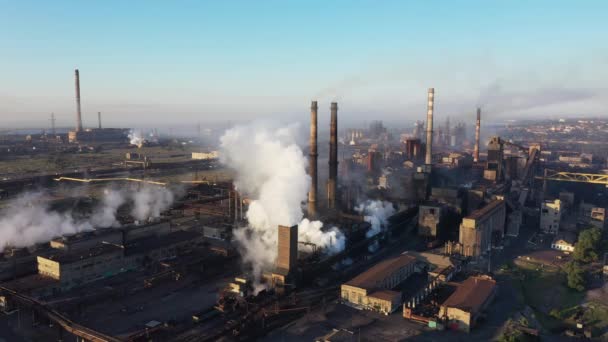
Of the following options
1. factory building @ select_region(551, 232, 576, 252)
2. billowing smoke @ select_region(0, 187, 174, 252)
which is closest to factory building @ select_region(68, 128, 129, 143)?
billowing smoke @ select_region(0, 187, 174, 252)

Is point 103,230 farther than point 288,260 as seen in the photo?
Yes

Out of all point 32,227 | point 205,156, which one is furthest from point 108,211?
point 205,156

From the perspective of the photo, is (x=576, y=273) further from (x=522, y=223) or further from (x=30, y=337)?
(x=30, y=337)

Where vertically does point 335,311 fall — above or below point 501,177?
below

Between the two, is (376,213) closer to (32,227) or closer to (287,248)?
(287,248)

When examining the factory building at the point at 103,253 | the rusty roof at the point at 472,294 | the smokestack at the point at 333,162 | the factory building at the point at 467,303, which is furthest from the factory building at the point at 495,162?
the factory building at the point at 103,253

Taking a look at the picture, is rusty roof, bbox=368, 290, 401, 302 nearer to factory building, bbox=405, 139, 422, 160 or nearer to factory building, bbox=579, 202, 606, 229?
factory building, bbox=579, 202, 606, 229

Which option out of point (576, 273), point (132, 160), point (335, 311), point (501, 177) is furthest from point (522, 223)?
point (132, 160)

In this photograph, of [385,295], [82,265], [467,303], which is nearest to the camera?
[467,303]
